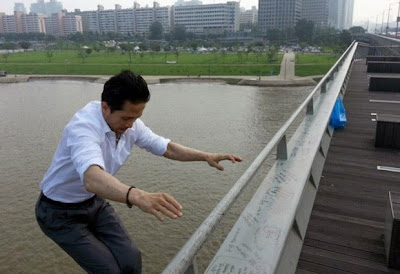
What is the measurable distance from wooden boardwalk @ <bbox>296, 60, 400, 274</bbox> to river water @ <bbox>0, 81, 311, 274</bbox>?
367cm

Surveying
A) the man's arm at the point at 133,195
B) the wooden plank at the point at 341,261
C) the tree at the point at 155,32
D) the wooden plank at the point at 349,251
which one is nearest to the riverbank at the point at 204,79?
the wooden plank at the point at 349,251

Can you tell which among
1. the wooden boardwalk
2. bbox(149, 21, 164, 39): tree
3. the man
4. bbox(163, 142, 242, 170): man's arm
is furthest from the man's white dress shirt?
bbox(149, 21, 164, 39): tree

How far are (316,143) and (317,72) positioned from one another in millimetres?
39469

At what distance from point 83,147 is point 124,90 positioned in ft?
1.14

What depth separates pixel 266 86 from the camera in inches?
1345

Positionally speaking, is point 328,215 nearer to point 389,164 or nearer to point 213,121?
point 389,164

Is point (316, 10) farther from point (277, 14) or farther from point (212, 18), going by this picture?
point (212, 18)

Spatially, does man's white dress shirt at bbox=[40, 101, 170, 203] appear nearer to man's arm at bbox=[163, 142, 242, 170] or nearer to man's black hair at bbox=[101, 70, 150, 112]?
man's black hair at bbox=[101, 70, 150, 112]

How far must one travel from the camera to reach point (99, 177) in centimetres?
163

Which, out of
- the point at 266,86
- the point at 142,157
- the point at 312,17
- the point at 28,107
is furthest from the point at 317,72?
the point at 312,17

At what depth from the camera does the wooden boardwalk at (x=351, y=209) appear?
8.24 feet

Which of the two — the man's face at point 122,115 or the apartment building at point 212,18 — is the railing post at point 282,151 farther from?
the apartment building at point 212,18

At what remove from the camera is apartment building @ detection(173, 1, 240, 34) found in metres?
105

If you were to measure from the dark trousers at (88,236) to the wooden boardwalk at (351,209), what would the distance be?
3.84ft
